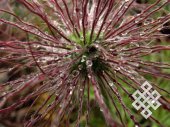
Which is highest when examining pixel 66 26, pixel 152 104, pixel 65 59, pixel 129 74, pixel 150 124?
pixel 66 26

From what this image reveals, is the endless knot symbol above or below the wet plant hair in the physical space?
below

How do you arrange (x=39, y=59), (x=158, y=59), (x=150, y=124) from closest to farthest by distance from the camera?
(x=39, y=59), (x=150, y=124), (x=158, y=59)

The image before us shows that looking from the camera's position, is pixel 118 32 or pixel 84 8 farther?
pixel 118 32

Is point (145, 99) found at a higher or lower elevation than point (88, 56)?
lower

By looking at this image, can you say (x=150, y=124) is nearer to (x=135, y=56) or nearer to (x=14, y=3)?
(x=135, y=56)

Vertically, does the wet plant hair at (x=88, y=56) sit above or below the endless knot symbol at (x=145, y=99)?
above

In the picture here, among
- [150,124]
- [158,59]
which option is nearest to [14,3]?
[158,59]

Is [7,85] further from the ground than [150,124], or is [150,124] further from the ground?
[7,85]

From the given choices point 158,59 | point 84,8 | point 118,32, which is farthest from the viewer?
point 158,59
